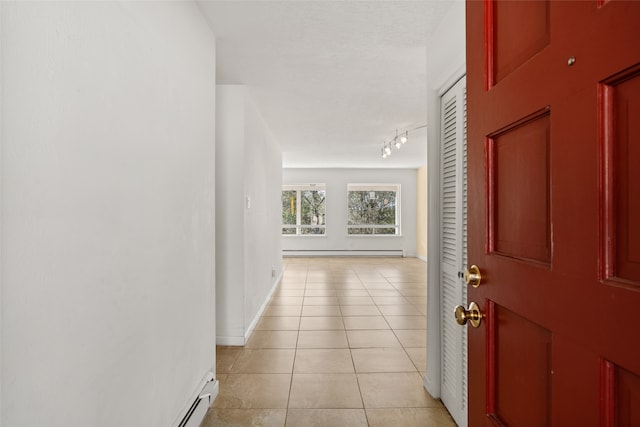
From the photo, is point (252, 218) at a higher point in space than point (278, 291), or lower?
higher

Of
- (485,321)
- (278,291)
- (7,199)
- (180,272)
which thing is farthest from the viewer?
(278,291)

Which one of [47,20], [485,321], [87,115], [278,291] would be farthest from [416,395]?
[278,291]

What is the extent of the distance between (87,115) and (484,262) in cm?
126

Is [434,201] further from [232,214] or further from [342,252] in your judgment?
[342,252]

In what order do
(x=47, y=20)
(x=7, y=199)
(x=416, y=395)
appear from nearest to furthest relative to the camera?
(x=7, y=199), (x=47, y=20), (x=416, y=395)

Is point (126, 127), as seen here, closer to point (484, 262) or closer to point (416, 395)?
point (484, 262)

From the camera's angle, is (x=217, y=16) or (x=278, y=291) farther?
(x=278, y=291)

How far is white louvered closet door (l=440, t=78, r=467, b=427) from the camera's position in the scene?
6.19ft

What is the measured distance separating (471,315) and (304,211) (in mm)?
8591

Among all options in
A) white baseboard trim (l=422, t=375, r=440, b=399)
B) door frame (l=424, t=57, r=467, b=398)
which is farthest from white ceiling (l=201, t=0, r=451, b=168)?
white baseboard trim (l=422, t=375, r=440, b=399)

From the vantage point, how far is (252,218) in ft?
12.4

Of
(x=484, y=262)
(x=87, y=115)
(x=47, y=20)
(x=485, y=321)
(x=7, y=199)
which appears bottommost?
(x=485, y=321)

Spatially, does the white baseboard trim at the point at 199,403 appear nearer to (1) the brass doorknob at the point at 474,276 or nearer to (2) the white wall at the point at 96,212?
(2) the white wall at the point at 96,212

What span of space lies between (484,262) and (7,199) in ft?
4.00
